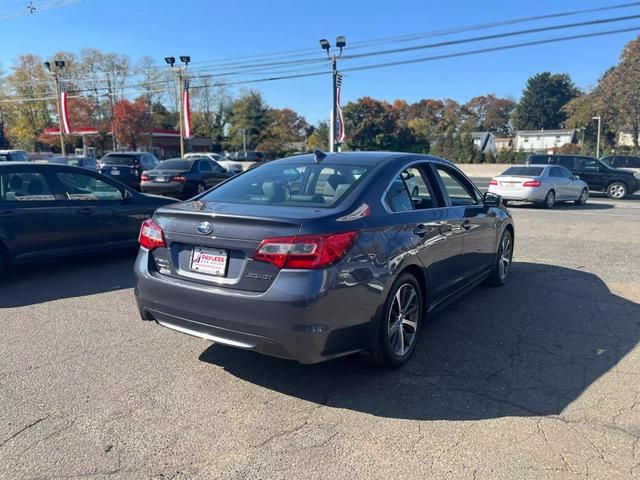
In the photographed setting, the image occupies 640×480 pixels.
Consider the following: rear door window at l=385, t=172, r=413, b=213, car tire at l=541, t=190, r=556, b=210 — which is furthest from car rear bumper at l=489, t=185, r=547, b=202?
rear door window at l=385, t=172, r=413, b=213

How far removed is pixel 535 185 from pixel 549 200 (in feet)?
3.00

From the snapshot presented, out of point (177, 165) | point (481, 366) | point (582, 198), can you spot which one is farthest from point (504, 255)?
point (582, 198)

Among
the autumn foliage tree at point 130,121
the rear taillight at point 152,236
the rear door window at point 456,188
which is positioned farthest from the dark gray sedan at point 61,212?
the autumn foliage tree at point 130,121

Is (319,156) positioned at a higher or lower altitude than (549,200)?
higher

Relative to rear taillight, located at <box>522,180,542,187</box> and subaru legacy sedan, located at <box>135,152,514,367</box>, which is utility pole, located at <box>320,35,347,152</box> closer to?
rear taillight, located at <box>522,180,542,187</box>

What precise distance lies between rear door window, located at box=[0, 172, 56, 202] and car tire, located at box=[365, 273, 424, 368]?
5.18 meters

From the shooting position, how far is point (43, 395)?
345 centimetres

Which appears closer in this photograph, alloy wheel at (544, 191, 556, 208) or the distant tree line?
alloy wheel at (544, 191, 556, 208)

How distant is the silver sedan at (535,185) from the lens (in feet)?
52.9

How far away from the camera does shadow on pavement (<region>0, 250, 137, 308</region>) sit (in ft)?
19.3

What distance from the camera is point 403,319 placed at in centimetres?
391

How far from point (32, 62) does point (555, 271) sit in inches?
3065

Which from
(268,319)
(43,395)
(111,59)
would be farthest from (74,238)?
(111,59)

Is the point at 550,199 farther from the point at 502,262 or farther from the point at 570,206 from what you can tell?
the point at 502,262
